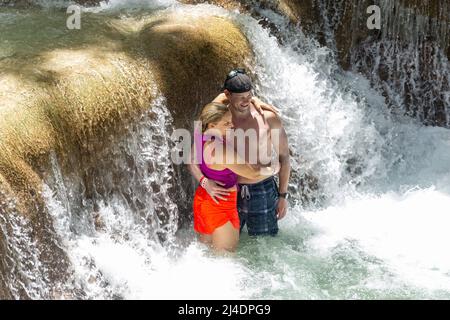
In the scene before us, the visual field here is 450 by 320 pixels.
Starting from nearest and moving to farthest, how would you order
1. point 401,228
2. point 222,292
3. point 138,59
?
point 222,292, point 138,59, point 401,228

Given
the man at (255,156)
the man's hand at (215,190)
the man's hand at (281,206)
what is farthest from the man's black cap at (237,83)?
the man's hand at (281,206)

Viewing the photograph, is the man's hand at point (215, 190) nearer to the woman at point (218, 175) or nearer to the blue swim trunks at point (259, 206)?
the woman at point (218, 175)

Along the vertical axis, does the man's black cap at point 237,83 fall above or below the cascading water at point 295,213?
above

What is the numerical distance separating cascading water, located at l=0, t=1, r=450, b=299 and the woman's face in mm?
1139

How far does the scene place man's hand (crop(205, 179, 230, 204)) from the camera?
501 centimetres

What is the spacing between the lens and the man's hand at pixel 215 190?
16.4 feet

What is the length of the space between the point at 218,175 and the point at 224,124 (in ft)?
1.46

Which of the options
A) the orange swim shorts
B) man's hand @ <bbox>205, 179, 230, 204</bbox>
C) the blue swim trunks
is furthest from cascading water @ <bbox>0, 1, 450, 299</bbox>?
man's hand @ <bbox>205, 179, 230, 204</bbox>

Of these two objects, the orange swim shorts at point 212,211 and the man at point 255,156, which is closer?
the man at point 255,156

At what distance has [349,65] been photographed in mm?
8188
